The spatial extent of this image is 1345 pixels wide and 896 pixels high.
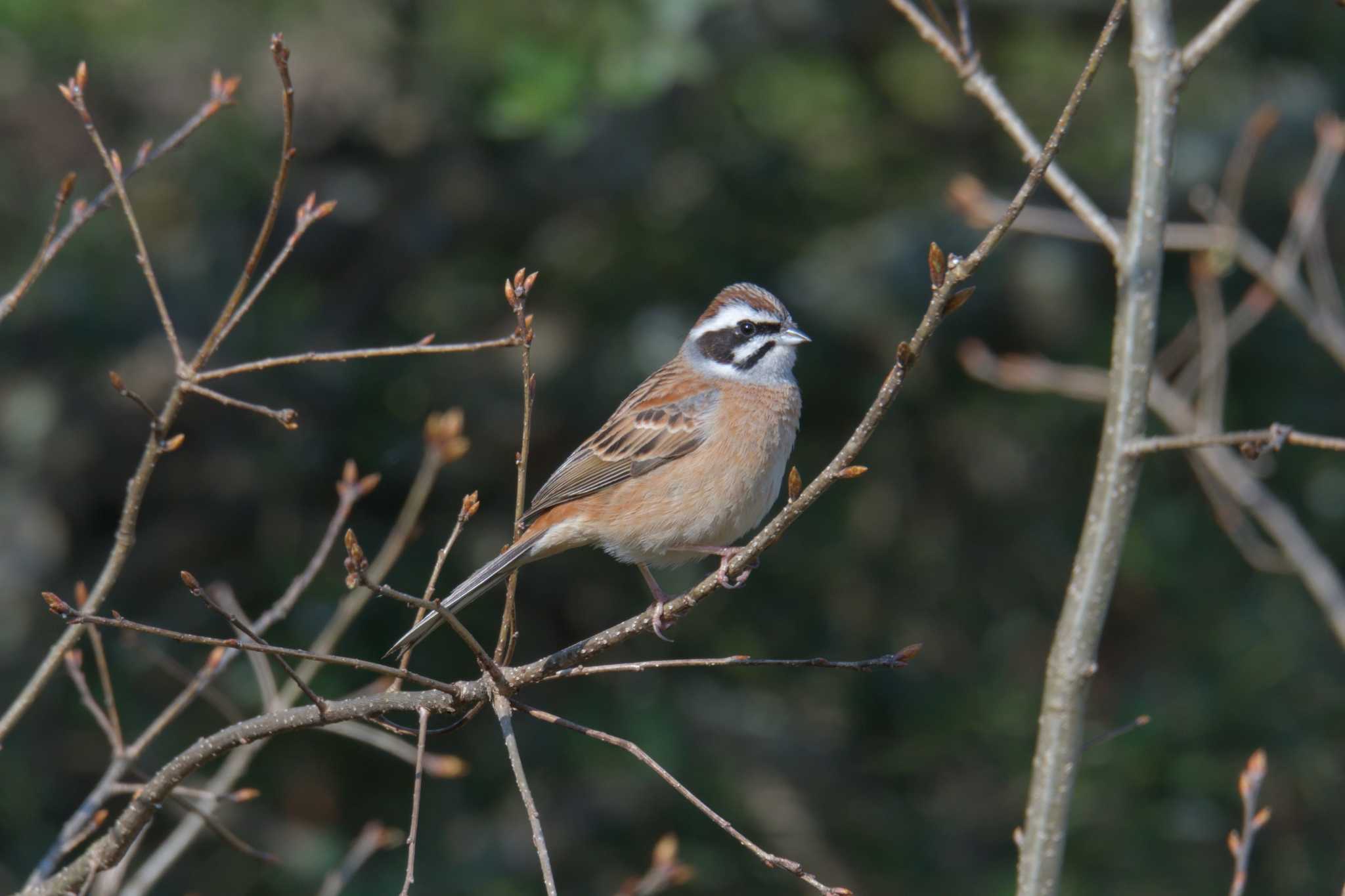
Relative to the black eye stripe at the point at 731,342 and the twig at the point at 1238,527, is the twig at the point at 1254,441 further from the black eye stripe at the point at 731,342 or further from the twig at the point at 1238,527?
the twig at the point at 1238,527

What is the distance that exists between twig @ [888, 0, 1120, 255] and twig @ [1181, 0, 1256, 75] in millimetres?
366

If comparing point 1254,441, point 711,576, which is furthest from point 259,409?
point 1254,441

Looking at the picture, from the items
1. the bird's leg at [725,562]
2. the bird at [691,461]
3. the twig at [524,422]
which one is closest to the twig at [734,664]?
the twig at [524,422]

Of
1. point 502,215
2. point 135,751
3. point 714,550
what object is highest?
point 502,215

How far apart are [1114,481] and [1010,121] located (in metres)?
1.09

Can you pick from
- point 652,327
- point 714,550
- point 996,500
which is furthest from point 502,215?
point 714,550

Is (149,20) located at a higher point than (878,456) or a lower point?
higher

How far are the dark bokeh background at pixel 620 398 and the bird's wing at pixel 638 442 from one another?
5.89 feet

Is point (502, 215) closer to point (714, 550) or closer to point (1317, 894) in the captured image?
point (714, 550)

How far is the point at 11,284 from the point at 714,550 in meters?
4.31

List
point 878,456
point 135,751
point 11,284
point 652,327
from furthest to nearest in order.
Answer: point 878,456, point 652,327, point 11,284, point 135,751

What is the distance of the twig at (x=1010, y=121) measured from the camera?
10.9ft

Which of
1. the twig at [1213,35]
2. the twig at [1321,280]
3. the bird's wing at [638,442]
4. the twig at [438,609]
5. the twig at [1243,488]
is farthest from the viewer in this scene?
the twig at [1321,280]

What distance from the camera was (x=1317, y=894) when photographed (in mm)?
7348
